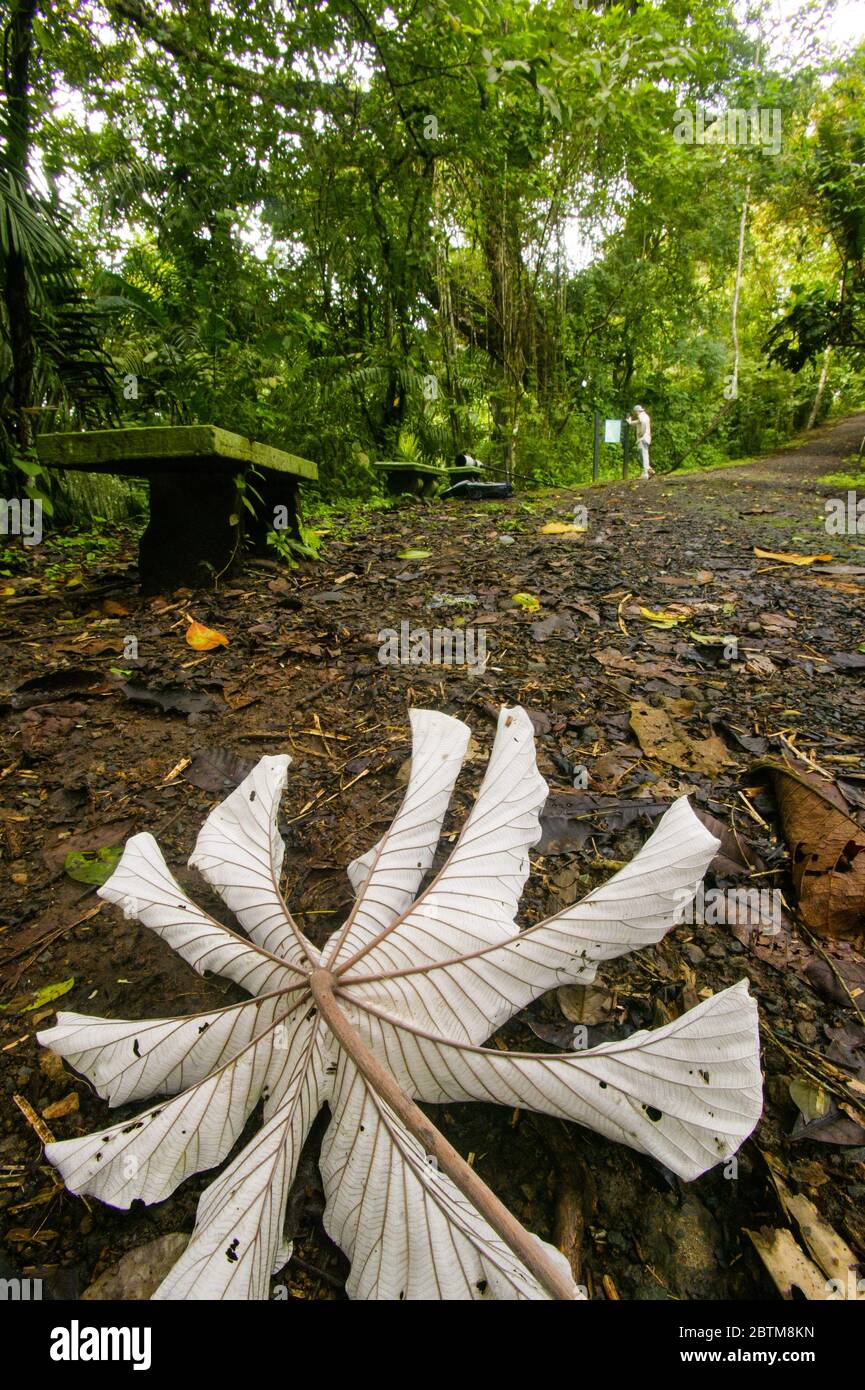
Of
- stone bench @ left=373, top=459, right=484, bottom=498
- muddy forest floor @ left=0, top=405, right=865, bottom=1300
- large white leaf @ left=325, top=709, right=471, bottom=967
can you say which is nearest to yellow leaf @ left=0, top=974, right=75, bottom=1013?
muddy forest floor @ left=0, top=405, right=865, bottom=1300

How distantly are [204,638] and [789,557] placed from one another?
3.16 metres

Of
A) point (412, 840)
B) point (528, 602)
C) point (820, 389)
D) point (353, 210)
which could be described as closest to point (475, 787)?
point (412, 840)

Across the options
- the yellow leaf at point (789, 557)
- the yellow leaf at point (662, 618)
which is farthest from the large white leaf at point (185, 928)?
the yellow leaf at point (789, 557)

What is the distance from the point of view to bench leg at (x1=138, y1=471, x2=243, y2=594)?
127 inches

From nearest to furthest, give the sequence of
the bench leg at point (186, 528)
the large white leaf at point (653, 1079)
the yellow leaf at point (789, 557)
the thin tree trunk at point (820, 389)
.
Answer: the large white leaf at point (653, 1079) → the bench leg at point (186, 528) → the yellow leaf at point (789, 557) → the thin tree trunk at point (820, 389)

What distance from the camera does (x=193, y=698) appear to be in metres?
2.06

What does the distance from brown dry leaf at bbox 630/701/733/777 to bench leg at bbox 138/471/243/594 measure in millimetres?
2327

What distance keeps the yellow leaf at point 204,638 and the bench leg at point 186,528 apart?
71 centimetres

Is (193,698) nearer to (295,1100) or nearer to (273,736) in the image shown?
(273,736)

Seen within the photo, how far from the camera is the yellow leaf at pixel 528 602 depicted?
9.37 feet

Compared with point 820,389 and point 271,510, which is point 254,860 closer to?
point 271,510

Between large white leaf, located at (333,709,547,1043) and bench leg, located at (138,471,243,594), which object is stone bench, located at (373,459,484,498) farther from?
large white leaf, located at (333,709,547,1043)

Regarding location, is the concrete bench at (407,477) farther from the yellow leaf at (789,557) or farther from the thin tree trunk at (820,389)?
the thin tree trunk at (820,389)
